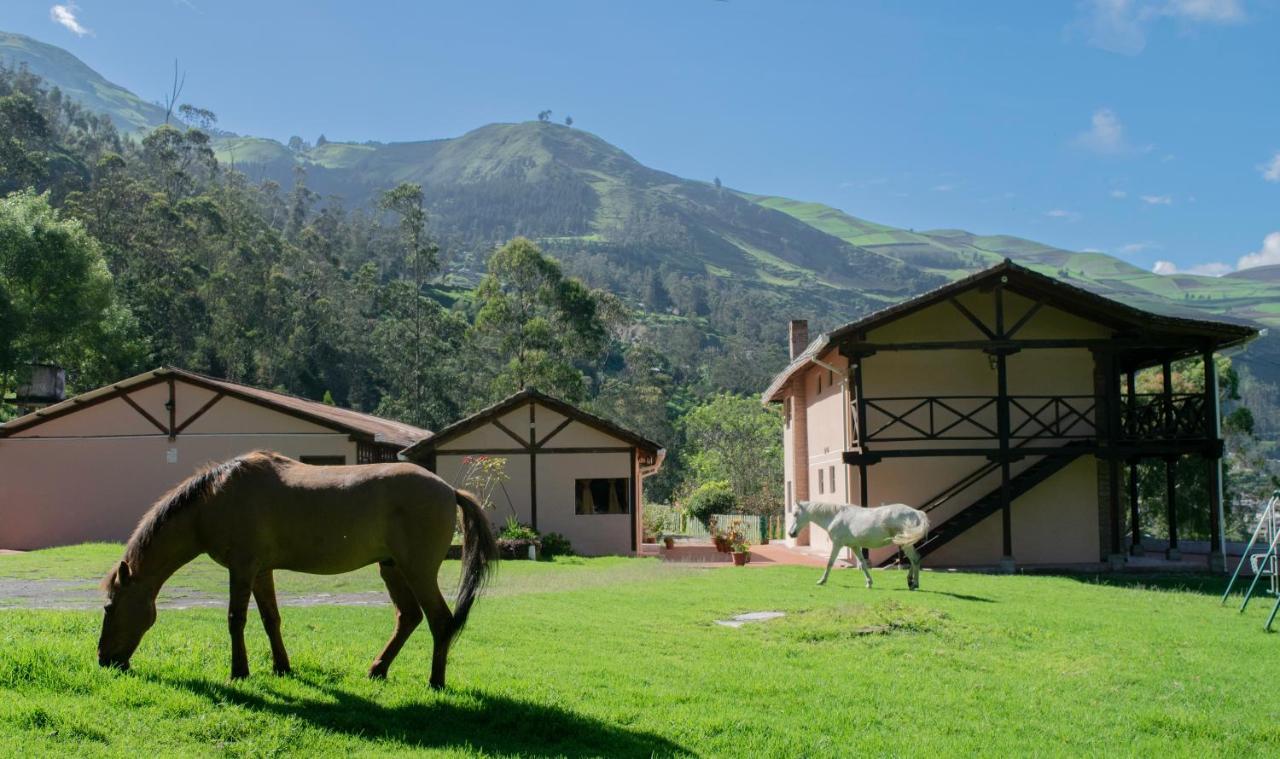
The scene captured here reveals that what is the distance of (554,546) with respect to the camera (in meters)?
26.0

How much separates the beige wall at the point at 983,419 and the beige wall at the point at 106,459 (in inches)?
541

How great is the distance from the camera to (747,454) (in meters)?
48.2

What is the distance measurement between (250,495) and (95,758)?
2.09m

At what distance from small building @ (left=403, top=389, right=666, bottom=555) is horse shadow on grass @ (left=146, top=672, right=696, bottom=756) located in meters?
20.2

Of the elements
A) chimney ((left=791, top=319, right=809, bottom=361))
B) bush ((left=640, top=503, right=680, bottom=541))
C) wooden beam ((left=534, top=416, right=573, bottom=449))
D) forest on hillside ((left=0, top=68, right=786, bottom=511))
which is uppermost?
forest on hillside ((left=0, top=68, right=786, bottom=511))

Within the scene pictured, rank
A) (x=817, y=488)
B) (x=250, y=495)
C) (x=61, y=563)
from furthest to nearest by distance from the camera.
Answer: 1. (x=817, y=488)
2. (x=61, y=563)
3. (x=250, y=495)

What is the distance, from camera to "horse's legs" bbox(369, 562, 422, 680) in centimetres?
759

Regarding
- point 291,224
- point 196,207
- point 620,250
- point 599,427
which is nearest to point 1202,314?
point 620,250

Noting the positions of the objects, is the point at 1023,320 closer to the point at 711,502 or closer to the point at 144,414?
the point at 711,502

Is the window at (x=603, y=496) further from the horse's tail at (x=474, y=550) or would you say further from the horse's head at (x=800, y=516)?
the horse's tail at (x=474, y=550)

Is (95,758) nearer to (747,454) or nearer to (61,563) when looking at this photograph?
(61,563)

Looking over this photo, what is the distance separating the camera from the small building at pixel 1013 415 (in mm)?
22734

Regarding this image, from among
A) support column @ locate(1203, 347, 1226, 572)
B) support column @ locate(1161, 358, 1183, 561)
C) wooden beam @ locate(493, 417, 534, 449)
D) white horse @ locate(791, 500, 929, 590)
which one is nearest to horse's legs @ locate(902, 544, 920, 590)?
white horse @ locate(791, 500, 929, 590)

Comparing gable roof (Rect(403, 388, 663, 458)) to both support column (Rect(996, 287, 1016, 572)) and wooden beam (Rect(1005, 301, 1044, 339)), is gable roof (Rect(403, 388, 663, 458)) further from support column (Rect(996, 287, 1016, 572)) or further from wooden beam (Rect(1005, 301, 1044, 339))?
wooden beam (Rect(1005, 301, 1044, 339))
